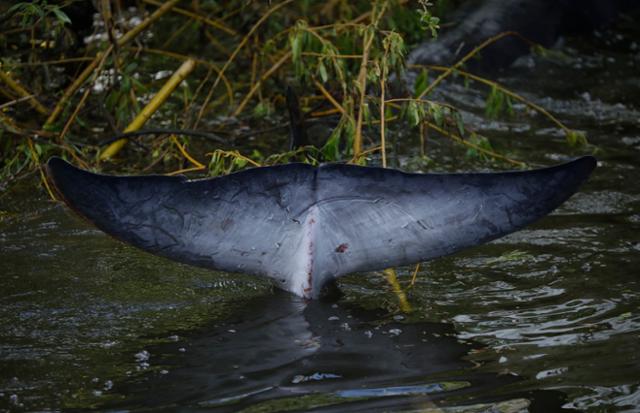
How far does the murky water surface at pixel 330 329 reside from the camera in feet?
8.98

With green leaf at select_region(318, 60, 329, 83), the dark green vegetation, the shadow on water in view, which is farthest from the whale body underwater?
green leaf at select_region(318, 60, 329, 83)

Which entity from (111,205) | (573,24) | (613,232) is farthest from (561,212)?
(573,24)

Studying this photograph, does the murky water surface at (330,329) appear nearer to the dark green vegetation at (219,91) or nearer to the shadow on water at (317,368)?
the shadow on water at (317,368)

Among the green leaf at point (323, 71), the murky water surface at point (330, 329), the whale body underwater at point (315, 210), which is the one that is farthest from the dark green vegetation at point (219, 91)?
the whale body underwater at point (315, 210)

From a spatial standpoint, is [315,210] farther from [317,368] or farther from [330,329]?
[317,368]

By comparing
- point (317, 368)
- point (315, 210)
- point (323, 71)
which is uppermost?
point (323, 71)

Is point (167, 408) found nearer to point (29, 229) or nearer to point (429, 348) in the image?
point (429, 348)

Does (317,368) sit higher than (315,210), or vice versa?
(315,210)

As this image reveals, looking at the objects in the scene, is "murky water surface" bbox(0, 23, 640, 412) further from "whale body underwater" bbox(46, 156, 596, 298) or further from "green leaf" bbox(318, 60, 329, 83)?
"green leaf" bbox(318, 60, 329, 83)

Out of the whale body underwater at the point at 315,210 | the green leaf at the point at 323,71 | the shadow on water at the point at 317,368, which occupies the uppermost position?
the green leaf at the point at 323,71

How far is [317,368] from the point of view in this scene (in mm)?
2928

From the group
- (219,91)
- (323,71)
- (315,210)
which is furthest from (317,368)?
(219,91)

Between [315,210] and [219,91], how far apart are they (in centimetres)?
350

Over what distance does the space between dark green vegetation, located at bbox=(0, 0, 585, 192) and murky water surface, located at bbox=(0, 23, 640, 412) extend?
1.92ft
